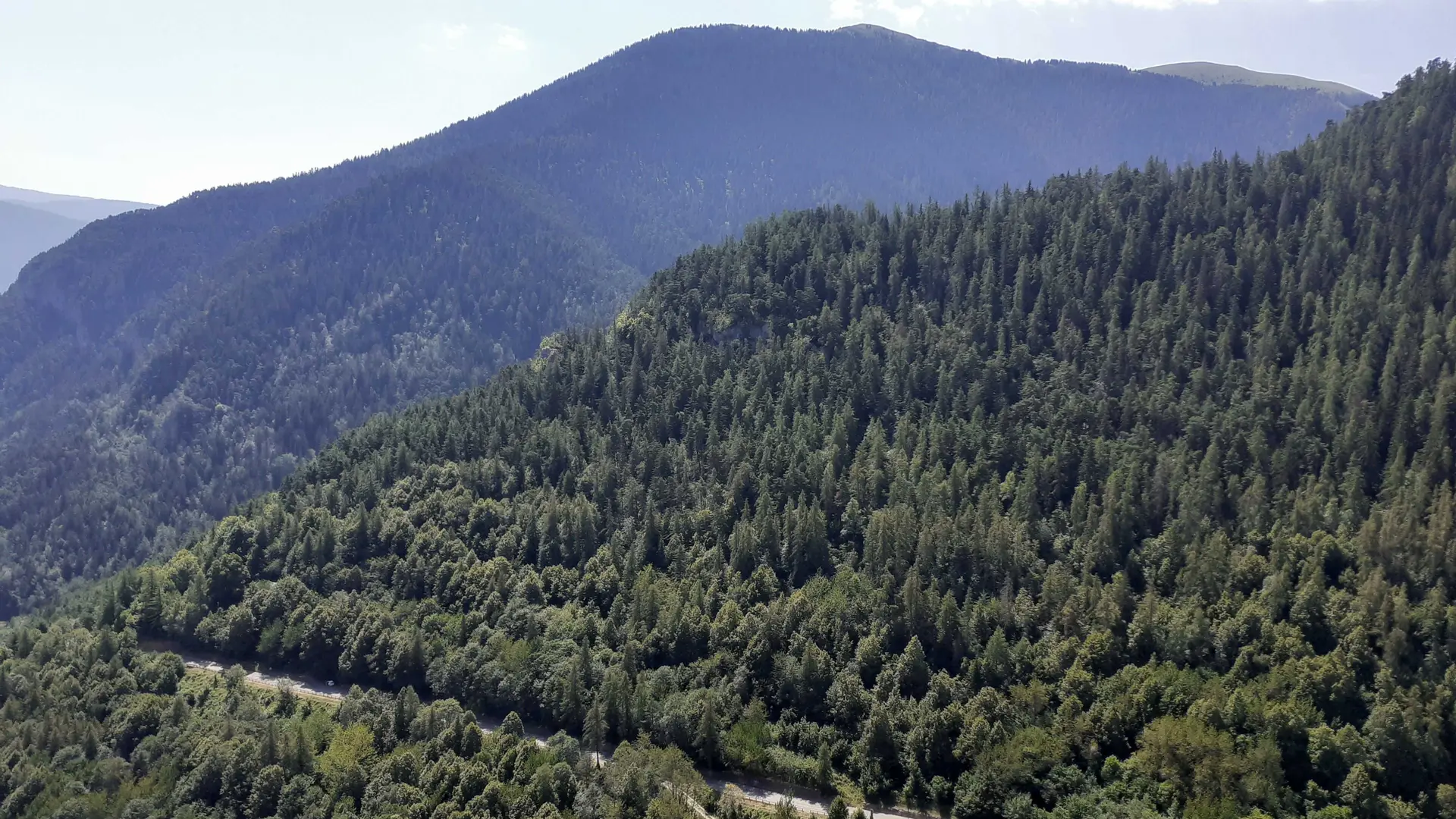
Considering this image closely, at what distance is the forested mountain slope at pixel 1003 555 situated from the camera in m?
110

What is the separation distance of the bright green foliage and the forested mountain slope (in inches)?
505

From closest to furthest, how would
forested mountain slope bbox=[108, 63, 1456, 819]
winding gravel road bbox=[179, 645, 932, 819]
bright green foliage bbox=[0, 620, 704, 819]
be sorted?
bright green foliage bbox=[0, 620, 704, 819] → winding gravel road bbox=[179, 645, 932, 819] → forested mountain slope bbox=[108, 63, 1456, 819]

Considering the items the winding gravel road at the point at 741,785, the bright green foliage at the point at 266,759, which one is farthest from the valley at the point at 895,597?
the winding gravel road at the point at 741,785

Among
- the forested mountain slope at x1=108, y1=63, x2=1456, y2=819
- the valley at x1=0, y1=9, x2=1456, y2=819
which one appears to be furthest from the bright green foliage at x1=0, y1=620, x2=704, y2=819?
the forested mountain slope at x1=108, y1=63, x2=1456, y2=819

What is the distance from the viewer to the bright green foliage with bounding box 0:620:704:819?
107m

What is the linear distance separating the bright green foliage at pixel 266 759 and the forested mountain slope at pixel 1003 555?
1283 cm

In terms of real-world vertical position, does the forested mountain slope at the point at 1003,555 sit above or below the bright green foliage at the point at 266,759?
above

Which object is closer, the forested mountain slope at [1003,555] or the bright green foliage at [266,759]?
the bright green foliage at [266,759]

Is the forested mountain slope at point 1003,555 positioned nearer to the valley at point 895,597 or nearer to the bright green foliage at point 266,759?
the valley at point 895,597

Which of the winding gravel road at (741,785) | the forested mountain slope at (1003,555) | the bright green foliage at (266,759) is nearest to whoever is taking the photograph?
the bright green foliage at (266,759)

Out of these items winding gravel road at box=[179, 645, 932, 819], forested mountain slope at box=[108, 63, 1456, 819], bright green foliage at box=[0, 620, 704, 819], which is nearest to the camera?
bright green foliage at box=[0, 620, 704, 819]

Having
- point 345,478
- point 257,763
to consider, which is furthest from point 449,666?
point 345,478

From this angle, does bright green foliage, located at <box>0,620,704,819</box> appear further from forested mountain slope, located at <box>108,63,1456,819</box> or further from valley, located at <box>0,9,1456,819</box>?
forested mountain slope, located at <box>108,63,1456,819</box>

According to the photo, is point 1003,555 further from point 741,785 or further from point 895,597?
point 741,785
